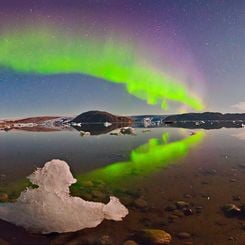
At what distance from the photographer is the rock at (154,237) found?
7.22m

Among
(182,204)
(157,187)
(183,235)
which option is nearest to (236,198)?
(182,204)

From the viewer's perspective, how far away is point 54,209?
8.05 meters

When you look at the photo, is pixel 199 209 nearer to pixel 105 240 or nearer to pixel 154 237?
pixel 154 237

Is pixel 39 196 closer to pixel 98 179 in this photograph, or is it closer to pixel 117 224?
pixel 117 224

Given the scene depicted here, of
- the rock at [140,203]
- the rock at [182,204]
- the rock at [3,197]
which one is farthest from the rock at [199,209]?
the rock at [3,197]

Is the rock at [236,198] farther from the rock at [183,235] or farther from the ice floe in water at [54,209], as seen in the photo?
the ice floe in water at [54,209]

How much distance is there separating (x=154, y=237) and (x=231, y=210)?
129 inches

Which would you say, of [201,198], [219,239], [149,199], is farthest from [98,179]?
[219,239]

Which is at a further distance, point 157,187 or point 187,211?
point 157,187

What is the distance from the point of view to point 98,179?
14.2 m

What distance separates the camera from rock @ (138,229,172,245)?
284 inches

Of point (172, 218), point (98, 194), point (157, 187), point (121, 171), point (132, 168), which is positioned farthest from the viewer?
point (132, 168)

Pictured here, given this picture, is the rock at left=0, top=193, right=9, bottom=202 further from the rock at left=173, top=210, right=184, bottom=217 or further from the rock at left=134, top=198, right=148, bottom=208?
the rock at left=173, top=210, right=184, bottom=217

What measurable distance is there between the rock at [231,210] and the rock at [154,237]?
2687mm
